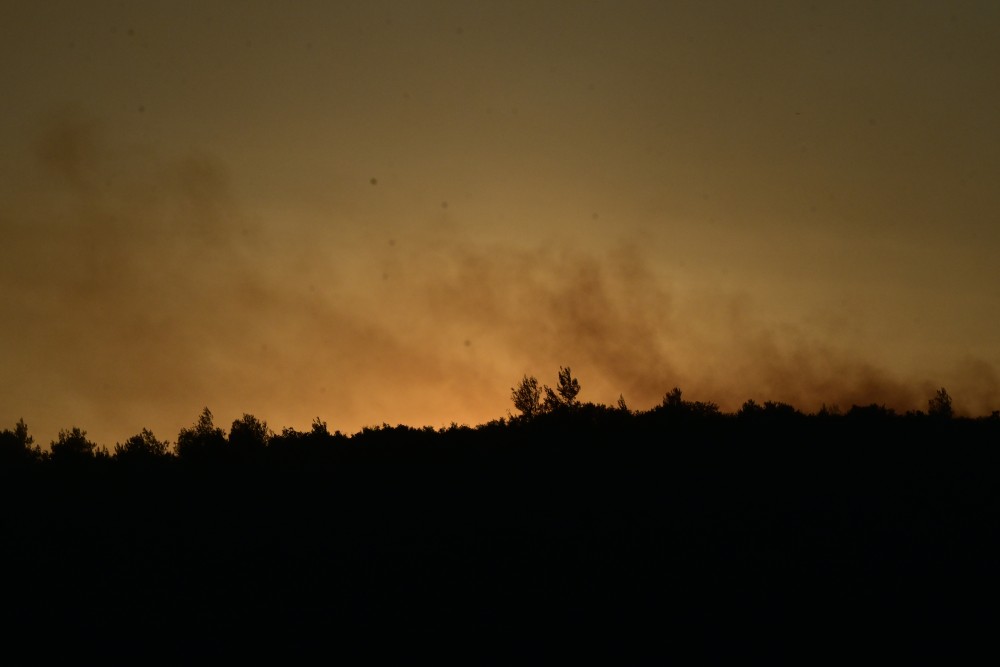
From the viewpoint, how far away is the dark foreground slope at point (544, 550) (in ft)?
72.3

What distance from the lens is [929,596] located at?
2192 cm

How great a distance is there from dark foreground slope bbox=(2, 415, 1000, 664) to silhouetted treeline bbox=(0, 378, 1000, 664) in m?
0.08

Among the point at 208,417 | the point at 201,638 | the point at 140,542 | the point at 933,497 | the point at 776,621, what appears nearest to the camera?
the point at 776,621

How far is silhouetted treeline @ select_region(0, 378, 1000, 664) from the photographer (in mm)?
22094

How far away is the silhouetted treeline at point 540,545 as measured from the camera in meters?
22.1

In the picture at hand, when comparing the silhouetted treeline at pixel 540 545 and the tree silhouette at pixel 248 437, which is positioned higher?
the tree silhouette at pixel 248 437

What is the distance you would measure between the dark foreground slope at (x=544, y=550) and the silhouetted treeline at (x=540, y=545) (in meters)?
0.08

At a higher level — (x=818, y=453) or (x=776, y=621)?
(x=818, y=453)

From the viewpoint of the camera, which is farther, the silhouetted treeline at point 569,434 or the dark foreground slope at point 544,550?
the silhouetted treeline at point 569,434

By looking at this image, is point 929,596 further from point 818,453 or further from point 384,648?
point 384,648

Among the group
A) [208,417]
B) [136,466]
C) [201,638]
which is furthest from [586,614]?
[208,417]

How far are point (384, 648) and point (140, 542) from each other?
11207mm

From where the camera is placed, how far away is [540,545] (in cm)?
2627

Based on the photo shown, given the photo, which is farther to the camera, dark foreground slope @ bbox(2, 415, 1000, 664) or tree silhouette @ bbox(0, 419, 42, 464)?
tree silhouette @ bbox(0, 419, 42, 464)
